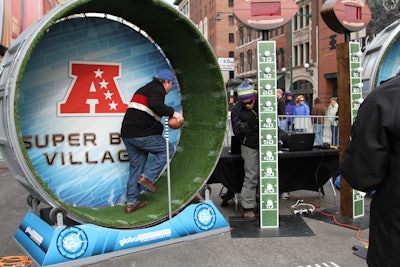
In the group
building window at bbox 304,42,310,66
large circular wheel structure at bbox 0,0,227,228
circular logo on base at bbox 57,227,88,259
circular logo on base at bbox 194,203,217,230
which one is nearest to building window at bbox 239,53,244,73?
building window at bbox 304,42,310,66

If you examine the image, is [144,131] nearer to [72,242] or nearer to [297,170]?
[72,242]

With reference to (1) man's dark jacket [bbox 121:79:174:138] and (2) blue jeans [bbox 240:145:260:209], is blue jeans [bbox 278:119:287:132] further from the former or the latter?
(1) man's dark jacket [bbox 121:79:174:138]

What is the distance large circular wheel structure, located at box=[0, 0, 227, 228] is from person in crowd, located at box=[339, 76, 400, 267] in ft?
9.54

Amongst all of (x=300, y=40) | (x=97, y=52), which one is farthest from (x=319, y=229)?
(x=300, y=40)

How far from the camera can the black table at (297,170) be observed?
589 centimetres

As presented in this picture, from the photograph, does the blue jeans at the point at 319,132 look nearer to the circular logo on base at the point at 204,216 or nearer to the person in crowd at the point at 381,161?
the circular logo on base at the point at 204,216

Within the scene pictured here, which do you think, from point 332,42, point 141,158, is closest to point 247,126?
point 141,158

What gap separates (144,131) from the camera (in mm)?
4906

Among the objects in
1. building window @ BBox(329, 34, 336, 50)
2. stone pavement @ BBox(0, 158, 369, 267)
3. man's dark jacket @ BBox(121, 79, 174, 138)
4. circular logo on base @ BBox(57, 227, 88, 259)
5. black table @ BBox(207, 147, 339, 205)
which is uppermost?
building window @ BBox(329, 34, 336, 50)

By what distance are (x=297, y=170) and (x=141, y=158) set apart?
2.61 meters

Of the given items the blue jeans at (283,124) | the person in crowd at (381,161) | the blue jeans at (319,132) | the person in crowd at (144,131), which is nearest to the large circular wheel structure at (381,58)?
the blue jeans at (283,124)

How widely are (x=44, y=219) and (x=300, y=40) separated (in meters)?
34.3

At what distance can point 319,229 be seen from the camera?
5148 millimetres

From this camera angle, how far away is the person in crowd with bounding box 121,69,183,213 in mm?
4852
